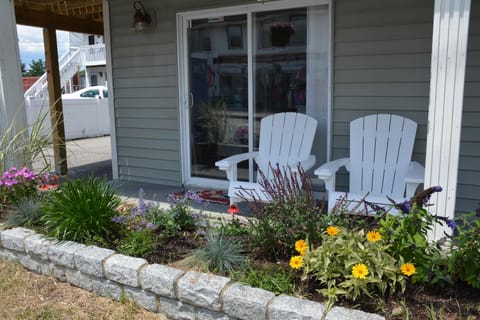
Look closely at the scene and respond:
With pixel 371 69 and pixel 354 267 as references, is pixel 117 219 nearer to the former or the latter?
pixel 354 267

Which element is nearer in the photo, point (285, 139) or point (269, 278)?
point (269, 278)

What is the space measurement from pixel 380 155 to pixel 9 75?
3151mm

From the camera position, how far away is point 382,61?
3551 mm

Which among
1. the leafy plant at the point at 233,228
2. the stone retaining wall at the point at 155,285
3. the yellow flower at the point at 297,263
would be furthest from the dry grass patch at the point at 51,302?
the yellow flower at the point at 297,263

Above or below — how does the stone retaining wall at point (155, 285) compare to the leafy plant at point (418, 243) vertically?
below

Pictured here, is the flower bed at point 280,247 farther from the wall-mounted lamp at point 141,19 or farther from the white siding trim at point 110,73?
the wall-mounted lamp at point 141,19

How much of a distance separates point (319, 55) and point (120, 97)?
98.6 inches

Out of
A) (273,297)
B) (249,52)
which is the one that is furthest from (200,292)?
(249,52)

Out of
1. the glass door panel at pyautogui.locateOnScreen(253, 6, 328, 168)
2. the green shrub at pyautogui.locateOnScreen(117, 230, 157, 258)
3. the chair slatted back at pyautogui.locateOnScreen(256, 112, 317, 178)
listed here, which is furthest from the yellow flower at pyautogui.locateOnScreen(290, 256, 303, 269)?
the glass door panel at pyautogui.locateOnScreen(253, 6, 328, 168)

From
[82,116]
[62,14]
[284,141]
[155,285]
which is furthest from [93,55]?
[155,285]

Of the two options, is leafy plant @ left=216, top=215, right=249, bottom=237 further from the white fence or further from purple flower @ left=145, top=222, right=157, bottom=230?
the white fence

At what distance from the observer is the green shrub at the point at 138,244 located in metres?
2.53

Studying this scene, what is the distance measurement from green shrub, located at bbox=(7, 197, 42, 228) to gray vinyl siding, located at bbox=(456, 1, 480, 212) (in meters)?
3.31

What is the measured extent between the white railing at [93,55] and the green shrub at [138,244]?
19.4m
